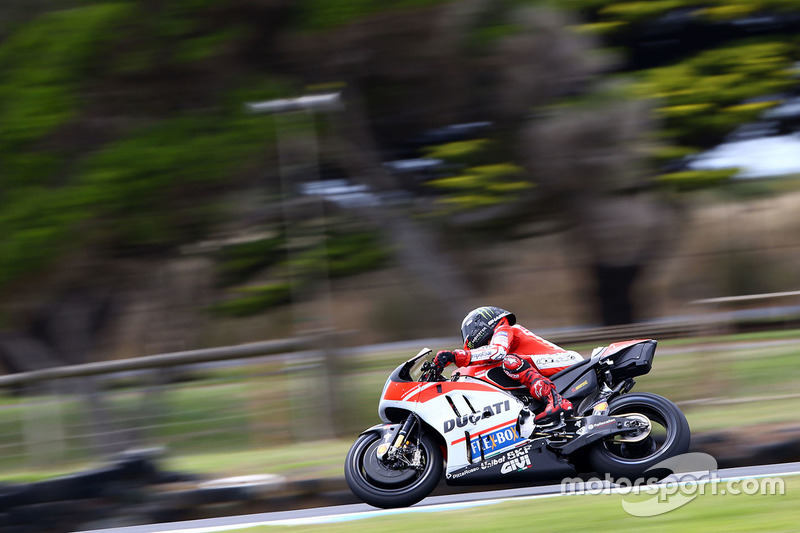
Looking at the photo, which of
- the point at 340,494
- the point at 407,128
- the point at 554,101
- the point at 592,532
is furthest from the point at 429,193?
the point at 592,532

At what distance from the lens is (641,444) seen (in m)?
7.25

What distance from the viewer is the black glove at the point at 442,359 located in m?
7.37

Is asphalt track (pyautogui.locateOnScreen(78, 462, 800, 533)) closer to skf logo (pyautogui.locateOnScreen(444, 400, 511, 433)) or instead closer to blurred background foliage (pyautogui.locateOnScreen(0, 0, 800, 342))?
skf logo (pyautogui.locateOnScreen(444, 400, 511, 433))

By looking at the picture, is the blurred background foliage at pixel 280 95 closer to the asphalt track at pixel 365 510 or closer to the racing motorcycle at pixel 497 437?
the asphalt track at pixel 365 510

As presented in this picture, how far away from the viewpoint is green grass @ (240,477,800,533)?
544cm

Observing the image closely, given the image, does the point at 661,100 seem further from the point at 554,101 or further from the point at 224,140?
the point at 224,140

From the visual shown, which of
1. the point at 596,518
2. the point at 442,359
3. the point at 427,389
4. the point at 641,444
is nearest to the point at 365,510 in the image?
the point at 427,389

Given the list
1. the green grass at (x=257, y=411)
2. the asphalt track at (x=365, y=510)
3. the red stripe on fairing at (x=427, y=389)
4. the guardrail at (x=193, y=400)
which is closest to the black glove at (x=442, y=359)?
the red stripe on fairing at (x=427, y=389)

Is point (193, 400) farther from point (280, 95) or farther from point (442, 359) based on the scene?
point (280, 95)

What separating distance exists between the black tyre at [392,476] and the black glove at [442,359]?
1.74ft

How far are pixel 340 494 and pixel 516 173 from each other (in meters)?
6.20

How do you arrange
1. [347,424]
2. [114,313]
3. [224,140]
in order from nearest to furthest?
[347,424]
[224,140]
[114,313]

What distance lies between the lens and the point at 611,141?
1354cm

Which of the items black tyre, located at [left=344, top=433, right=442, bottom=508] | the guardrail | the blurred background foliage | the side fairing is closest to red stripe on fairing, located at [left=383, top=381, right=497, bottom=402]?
the side fairing
